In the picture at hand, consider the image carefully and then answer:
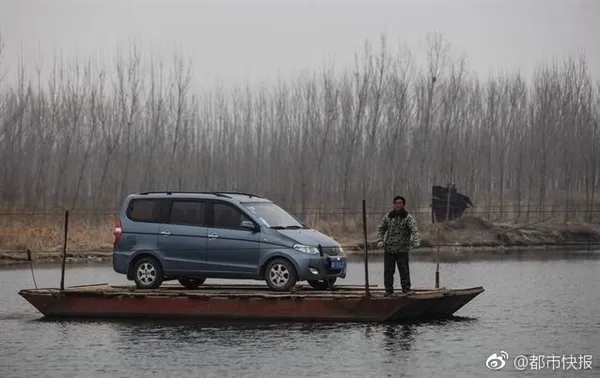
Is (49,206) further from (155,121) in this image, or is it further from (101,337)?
(101,337)

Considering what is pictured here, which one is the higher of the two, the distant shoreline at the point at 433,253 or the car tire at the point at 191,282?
the distant shoreline at the point at 433,253

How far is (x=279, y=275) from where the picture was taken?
2047cm

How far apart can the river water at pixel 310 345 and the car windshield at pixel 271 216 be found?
2.13 meters

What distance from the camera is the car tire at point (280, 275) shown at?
20312mm

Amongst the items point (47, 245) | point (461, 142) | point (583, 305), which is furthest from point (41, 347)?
point (461, 142)

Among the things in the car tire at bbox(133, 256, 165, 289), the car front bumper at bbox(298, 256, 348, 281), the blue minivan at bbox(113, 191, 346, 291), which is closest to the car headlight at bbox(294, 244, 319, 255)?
→ the blue minivan at bbox(113, 191, 346, 291)

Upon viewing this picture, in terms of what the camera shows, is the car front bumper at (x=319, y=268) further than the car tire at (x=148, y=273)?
No

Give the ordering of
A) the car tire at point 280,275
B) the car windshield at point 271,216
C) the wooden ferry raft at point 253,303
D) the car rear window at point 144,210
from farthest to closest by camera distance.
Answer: the car rear window at point 144,210, the car windshield at point 271,216, the car tire at point 280,275, the wooden ferry raft at point 253,303

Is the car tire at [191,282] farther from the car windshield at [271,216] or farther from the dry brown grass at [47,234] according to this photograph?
the dry brown grass at [47,234]

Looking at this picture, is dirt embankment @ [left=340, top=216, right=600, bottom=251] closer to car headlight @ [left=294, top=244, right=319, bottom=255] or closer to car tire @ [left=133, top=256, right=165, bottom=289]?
car tire @ [left=133, top=256, right=165, bottom=289]

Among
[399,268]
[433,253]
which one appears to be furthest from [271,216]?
[433,253]

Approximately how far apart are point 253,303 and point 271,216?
2078 millimetres

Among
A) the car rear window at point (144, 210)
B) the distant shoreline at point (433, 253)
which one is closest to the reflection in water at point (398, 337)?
the car rear window at point (144, 210)

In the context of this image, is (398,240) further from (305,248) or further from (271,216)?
(271,216)
